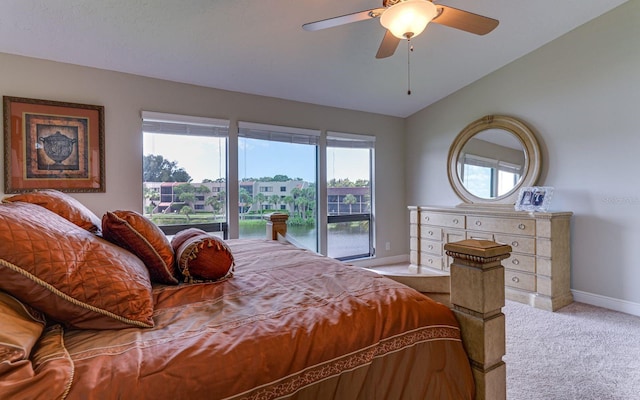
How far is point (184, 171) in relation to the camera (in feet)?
11.4

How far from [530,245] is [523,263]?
8.2 inches

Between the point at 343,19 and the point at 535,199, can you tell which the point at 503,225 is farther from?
the point at 343,19

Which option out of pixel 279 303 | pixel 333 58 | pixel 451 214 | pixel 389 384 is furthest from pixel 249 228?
pixel 389 384

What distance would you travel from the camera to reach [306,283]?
1.35 meters

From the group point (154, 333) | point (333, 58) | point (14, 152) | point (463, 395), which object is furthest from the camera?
point (333, 58)

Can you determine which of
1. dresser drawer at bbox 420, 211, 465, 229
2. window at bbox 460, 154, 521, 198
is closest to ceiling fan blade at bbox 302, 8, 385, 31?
dresser drawer at bbox 420, 211, 465, 229

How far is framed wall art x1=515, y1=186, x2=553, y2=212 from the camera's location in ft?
11.0

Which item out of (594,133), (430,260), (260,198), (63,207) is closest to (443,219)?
(430,260)

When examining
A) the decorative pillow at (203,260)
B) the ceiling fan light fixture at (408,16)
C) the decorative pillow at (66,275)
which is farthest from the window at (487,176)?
the decorative pillow at (66,275)

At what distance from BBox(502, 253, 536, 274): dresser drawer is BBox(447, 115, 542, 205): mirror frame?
2.48 ft

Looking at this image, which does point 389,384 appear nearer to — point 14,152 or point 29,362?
point 29,362

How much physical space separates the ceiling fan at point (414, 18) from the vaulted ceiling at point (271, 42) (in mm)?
727

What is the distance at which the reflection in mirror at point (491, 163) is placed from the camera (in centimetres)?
376

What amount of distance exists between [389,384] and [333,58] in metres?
3.09
